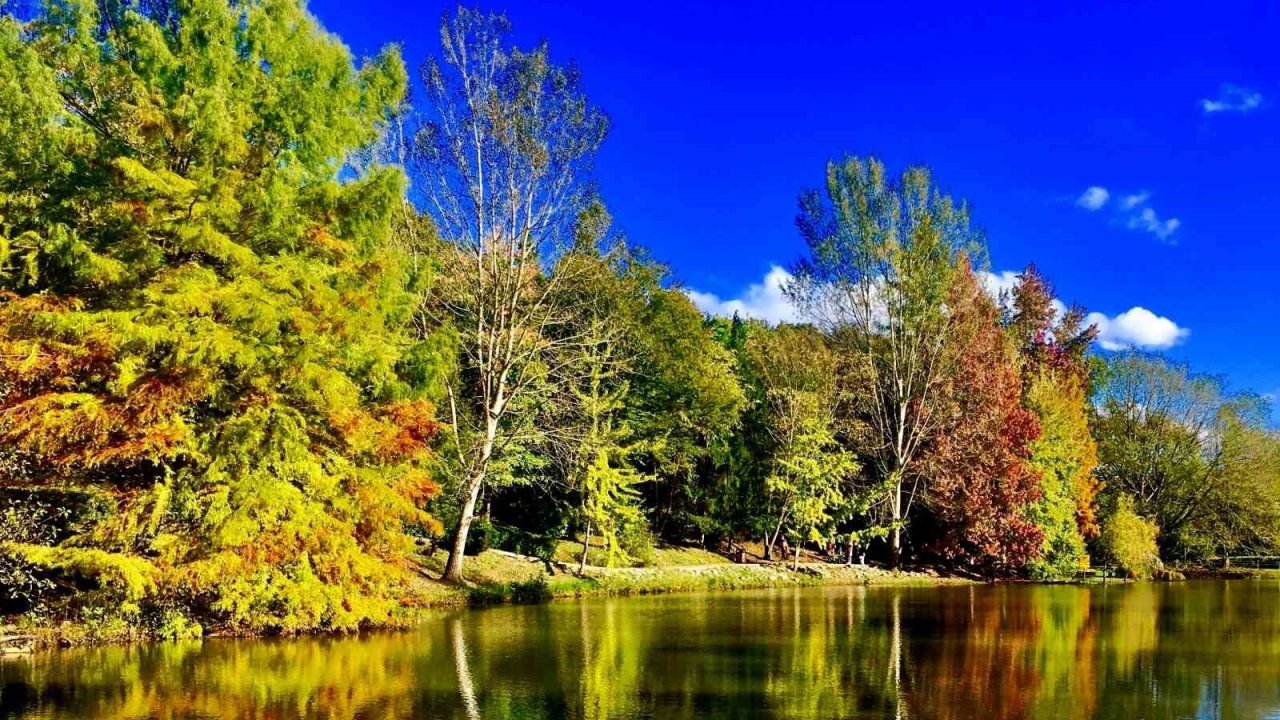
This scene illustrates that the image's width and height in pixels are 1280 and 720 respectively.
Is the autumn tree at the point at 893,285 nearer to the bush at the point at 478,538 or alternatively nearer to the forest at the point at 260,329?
the forest at the point at 260,329

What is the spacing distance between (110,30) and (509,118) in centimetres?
972

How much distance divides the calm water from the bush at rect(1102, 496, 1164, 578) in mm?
20611

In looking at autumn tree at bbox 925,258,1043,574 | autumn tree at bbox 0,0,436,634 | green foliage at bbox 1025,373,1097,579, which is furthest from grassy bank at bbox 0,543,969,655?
green foliage at bbox 1025,373,1097,579

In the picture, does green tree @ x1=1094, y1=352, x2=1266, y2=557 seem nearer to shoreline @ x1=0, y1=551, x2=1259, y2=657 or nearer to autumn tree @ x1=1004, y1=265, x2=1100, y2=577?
autumn tree @ x1=1004, y1=265, x2=1100, y2=577

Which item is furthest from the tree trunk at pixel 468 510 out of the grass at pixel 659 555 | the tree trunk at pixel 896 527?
the tree trunk at pixel 896 527

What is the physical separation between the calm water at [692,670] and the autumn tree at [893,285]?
57.1 feet

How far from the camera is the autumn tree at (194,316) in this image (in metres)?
15.0

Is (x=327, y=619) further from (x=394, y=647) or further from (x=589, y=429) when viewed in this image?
(x=589, y=429)

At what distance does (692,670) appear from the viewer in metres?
12.9

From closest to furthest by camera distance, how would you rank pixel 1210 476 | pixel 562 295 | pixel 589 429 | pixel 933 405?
pixel 589 429 < pixel 562 295 < pixel 933 405 < pixel 1210 476

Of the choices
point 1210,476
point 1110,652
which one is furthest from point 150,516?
point 1210,476

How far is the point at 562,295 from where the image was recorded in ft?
106

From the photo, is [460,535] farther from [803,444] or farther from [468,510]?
[803,444]

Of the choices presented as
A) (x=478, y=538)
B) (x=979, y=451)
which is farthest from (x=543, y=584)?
(x=979, y=451)
